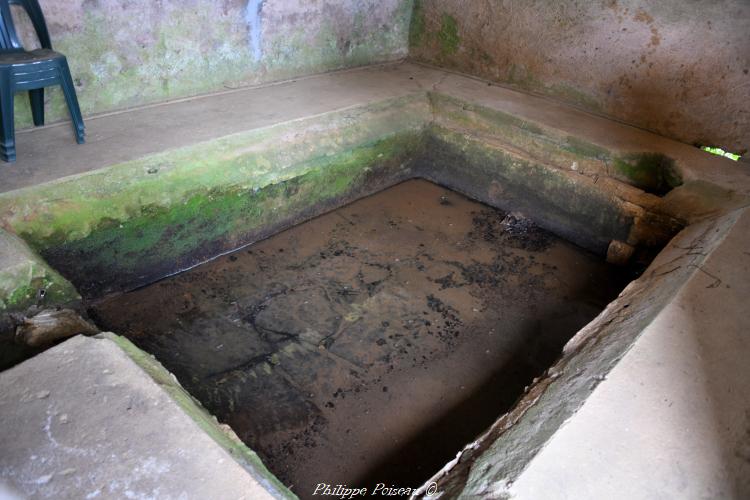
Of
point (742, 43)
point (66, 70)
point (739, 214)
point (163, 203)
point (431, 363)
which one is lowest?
point (431, 363)

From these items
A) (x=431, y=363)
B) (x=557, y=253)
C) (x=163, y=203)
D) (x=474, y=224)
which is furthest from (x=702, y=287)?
(x=163, y=203)

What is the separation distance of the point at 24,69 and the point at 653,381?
3.29 meters

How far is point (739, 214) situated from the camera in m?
2.84

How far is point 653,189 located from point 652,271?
137cm

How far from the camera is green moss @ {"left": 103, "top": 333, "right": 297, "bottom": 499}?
1501 mm

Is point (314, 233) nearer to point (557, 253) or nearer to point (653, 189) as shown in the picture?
point (557, 253)

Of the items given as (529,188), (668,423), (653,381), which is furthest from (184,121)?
(668,423)

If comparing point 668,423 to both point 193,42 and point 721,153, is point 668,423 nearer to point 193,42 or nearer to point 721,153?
point 721,153

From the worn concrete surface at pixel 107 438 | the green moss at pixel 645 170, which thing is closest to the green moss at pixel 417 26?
the green moss at pixel 645 170

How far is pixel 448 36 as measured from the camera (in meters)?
5.14

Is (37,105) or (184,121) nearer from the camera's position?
(37,105)

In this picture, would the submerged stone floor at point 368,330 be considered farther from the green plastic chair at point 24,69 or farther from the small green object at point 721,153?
the small green object at point 721,153

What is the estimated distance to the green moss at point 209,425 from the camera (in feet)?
4.92

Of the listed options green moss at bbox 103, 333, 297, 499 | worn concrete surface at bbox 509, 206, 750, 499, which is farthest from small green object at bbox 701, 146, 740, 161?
green moss at bbox 103, 333, 297, 499
